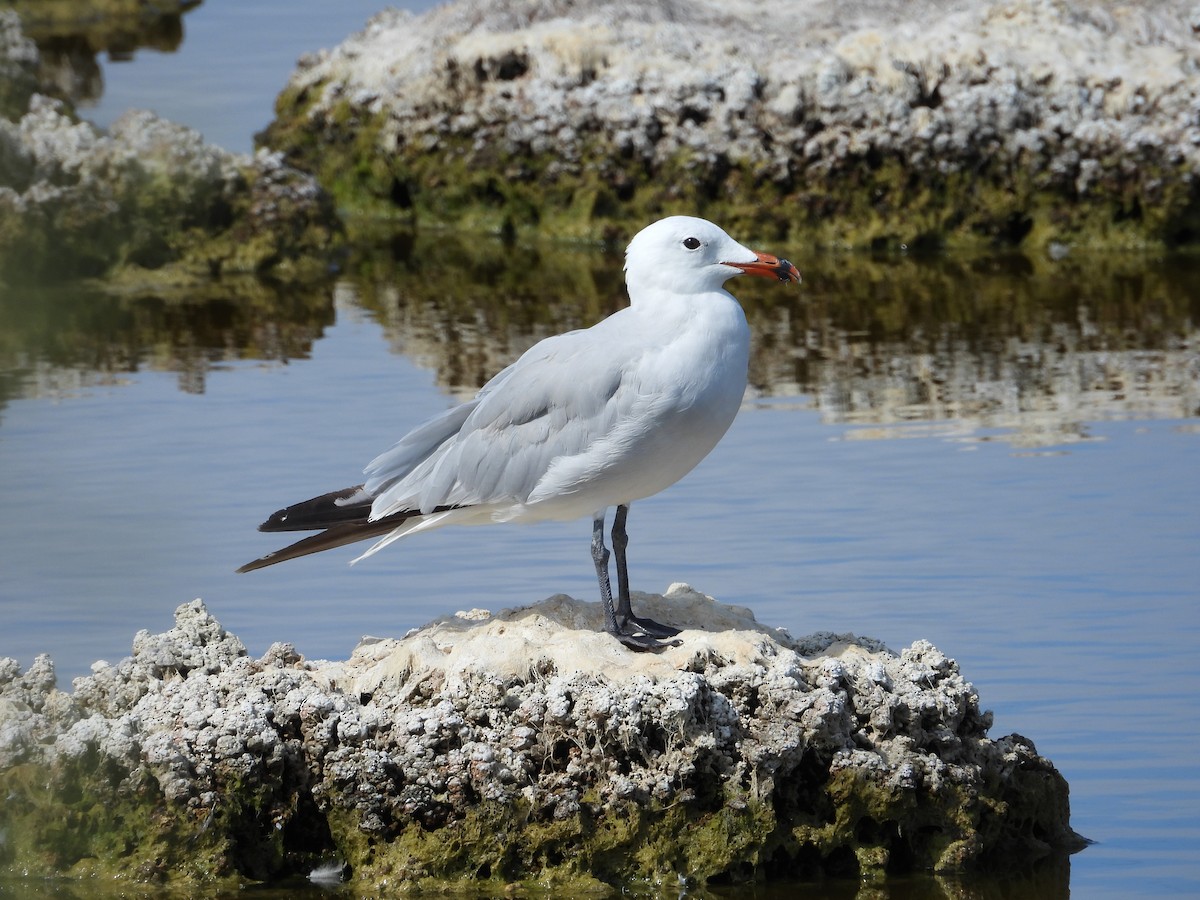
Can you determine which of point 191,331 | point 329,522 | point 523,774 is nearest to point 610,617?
point 523,774

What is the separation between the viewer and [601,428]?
5484mm

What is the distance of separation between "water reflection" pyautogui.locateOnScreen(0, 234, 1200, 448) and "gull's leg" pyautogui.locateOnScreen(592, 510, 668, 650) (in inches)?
181

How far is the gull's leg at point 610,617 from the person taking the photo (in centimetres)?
547

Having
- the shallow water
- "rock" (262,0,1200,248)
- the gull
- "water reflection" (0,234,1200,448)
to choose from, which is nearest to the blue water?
the shallow water

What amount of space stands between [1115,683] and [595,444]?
7.15 feet

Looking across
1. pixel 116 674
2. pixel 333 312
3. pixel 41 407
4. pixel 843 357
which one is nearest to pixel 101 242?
pixel 333 312

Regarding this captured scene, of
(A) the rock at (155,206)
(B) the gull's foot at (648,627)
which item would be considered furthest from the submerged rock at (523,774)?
(A) the rock at (155,206)

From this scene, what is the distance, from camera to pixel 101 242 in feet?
47.6

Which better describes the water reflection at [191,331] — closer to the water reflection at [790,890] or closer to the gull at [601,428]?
the gull at [601,428]

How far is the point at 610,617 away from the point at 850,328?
7.98 metres

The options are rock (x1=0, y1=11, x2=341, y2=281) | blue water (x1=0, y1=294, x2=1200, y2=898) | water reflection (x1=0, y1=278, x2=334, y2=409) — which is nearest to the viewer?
blue water (x1=0, y1=294, x2=1200, y2=898)

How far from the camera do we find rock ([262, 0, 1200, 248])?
16297 millimetres

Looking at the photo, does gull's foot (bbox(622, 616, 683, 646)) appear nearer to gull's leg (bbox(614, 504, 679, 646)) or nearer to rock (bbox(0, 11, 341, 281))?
gull's leg (bbox(614, 504, 679, 646))

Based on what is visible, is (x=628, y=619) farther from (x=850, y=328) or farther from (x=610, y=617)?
(x=850, y=328)
